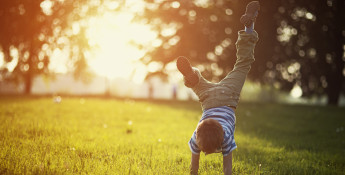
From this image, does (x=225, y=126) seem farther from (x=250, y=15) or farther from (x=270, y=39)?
(x=270, y=39)

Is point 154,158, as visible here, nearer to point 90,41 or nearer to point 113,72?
point 90,41

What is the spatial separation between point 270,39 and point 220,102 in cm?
1484

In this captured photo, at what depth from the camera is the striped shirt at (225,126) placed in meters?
3.42

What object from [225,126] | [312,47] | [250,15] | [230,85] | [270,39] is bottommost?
[225,126]

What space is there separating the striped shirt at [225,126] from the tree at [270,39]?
490 inches

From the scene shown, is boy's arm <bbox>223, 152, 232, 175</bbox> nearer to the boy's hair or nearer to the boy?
the boy

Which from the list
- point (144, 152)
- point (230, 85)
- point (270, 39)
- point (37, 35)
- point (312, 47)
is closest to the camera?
point (230, 85)

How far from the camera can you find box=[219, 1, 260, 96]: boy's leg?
159 inches

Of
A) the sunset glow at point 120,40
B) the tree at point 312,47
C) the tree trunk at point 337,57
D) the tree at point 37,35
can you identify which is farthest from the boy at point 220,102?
the tree at point 37,35

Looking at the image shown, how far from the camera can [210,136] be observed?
3.11 meters

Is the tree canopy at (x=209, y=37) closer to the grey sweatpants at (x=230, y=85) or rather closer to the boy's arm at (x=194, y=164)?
the grey sweatpants at (x=230, y=85)

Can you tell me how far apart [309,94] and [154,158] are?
1986 centimetres

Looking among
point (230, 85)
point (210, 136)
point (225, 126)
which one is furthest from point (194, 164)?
point (230, 85)

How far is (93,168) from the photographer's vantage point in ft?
13.1
